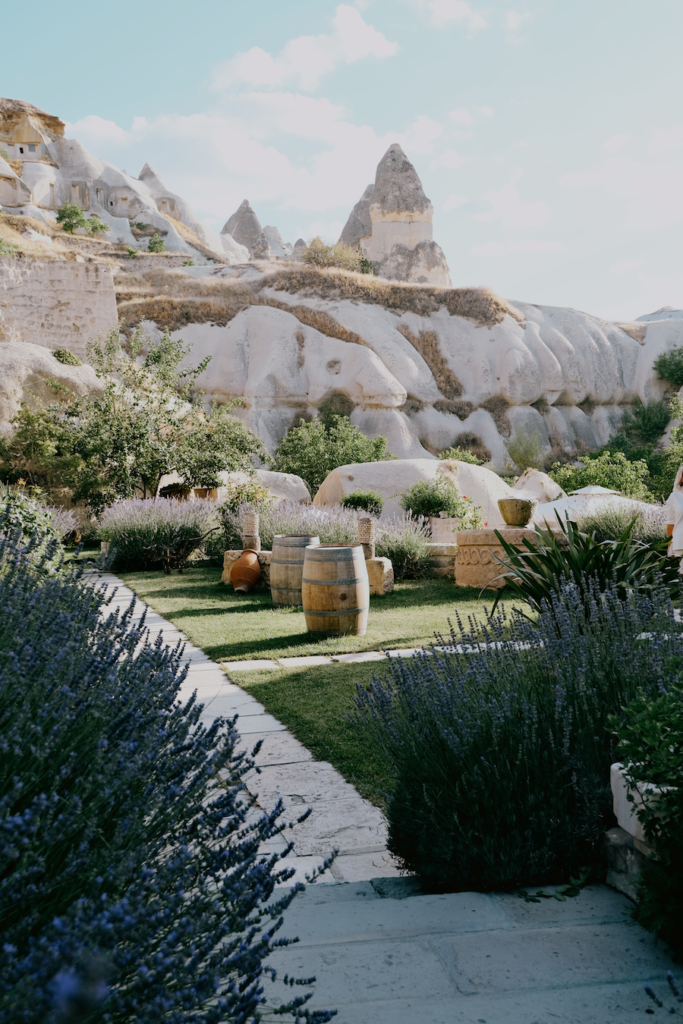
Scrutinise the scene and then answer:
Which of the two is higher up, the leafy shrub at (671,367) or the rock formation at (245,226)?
the rock formation at (245,226)

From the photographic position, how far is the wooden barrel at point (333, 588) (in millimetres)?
6027

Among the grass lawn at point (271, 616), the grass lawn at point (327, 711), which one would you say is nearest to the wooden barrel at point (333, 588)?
the grass lawn at point (271, 616)

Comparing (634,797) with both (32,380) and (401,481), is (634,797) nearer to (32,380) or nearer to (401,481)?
(401,481)

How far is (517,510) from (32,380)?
11479 millimetres

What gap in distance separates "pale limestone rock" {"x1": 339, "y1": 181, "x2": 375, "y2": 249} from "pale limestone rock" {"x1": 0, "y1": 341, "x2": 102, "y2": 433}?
32.2m

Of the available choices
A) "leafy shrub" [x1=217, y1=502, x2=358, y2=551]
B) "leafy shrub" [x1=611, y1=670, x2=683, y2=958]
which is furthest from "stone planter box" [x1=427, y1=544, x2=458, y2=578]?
"leafy shrub" [x1=611, y1=670, x2=683, y2=958]

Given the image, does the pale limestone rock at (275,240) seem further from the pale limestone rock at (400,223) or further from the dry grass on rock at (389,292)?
the dry grass on rock at (389,292)

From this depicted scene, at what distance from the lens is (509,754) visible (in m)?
2.23

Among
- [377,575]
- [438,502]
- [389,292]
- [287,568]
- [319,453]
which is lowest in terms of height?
[377,575]

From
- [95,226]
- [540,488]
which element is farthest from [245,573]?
[95,226]

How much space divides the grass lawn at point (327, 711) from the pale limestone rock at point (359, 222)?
43.5 m

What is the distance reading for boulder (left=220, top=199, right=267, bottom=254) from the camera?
5662 cm

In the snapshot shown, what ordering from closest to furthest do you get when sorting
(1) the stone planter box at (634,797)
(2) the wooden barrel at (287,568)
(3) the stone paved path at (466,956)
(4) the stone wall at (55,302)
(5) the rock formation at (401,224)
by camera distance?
(3) the stone paved path at (466,956)
(1) the stone planter box at (634,797)
(2) the wooden barrel at (287,568)
(4) the stone wall at (55,302)
(5) the rock formation at (401,224)

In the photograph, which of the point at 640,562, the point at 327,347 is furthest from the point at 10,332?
the point at 640,562
